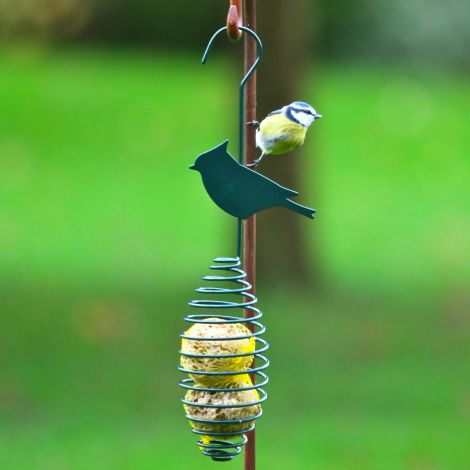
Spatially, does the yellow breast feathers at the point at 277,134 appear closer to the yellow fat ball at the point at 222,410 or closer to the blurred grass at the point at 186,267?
the yellow fat ball at the point at 222,410

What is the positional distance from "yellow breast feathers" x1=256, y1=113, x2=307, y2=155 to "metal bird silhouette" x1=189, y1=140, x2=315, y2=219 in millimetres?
188

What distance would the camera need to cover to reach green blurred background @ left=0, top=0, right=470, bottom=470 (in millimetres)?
8000

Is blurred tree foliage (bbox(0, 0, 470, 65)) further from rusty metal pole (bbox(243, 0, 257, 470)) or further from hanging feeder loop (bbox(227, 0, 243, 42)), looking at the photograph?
hanging feeder loop (bbox(227, 0, 243, 42))

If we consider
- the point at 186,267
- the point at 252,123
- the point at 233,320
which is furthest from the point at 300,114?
the point at 186,267

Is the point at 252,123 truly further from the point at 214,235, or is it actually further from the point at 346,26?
the point at 346,26

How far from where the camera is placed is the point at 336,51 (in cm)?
2266

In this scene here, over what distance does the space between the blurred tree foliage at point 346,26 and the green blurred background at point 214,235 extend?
1.6 inches

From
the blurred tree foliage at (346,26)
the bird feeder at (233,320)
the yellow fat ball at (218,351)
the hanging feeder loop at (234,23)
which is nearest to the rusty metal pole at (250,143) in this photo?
the bird feeder at (233,320)

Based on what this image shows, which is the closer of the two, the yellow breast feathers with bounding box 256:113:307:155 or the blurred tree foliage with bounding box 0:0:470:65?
the yellow breast feathers with bounding box 256:113:307:155

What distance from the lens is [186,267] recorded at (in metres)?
12.3

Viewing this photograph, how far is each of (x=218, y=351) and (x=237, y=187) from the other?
0.54 meters

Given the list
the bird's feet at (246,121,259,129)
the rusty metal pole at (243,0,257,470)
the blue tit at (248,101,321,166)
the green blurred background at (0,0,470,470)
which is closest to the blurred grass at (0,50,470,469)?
the green blurred background at (0,0,470,470)

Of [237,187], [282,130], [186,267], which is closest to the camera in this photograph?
[237,187]

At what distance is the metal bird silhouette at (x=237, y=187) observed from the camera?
3.40 metres
